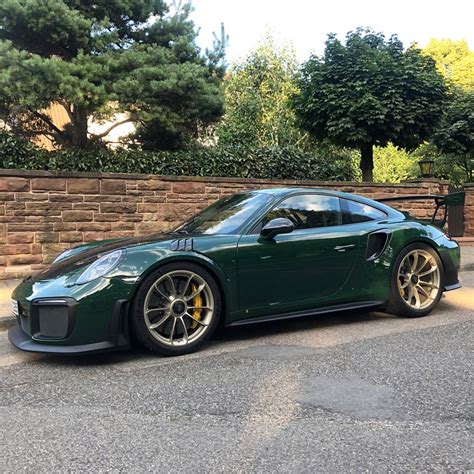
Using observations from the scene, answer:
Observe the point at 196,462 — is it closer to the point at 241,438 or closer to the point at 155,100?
the point at 241,438

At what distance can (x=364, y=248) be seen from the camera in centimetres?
500

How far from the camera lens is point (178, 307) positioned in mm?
4133

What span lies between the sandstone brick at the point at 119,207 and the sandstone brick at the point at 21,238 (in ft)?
3.88

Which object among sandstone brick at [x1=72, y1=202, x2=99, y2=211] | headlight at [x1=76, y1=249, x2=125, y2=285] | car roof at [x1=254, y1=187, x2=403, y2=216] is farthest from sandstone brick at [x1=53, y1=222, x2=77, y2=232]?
headlight at [x1=76, y1=249, x2=125, y2=285]

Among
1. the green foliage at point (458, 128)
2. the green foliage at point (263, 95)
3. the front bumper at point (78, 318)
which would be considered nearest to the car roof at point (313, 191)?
the front bumper at point (78, 318)

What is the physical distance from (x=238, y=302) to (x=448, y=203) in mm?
3508

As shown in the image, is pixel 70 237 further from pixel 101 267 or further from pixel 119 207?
pixel 101 267

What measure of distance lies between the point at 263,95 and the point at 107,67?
525 inches

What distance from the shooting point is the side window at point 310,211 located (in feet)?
16.0

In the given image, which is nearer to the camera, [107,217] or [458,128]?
[107,217]

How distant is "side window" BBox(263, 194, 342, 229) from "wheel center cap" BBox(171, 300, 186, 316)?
118 centimetres

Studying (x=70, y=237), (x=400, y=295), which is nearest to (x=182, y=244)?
(x=400, y=295)

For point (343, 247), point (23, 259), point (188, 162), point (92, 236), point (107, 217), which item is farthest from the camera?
point (188, 162)

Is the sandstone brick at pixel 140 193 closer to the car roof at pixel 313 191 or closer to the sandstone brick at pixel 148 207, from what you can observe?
the sandstone brick at pixel 148 207
